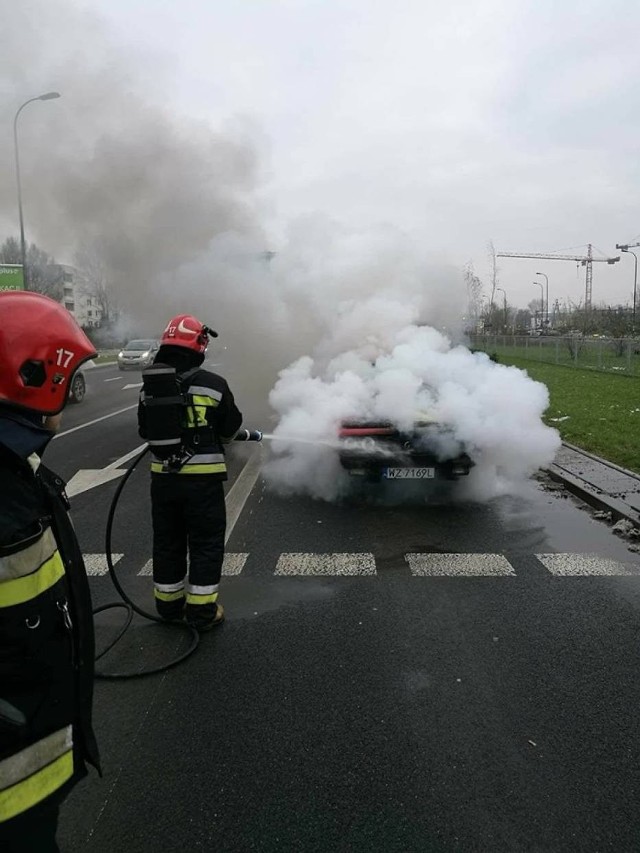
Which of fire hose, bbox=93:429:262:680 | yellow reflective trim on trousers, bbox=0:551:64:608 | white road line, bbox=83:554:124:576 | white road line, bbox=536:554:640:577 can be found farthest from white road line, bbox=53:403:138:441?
yellow reflective trim on trousers, bbox=0:551:64:608

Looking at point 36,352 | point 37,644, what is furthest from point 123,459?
point 37,644

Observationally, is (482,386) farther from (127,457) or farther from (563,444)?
(127,457)

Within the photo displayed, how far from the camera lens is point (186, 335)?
3756 millimetres

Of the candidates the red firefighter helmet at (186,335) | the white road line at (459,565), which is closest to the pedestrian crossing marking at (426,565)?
the white road line at (459,565)

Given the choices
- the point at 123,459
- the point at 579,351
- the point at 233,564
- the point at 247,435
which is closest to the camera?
the point at 247,435

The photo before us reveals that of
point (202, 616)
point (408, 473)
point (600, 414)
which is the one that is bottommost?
point (202, 616)

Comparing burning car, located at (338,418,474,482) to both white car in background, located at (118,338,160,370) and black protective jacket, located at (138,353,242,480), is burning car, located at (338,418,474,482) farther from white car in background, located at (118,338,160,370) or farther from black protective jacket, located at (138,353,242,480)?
white car in background, located at (118,338,160,370)

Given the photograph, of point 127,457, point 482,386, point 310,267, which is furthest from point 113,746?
point 310,267

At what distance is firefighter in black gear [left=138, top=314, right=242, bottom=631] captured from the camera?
143 inches

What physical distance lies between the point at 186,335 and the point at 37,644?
2602 millimetres

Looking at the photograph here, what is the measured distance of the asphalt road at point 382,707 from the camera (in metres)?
2.18

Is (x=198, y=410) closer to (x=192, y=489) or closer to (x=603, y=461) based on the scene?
(x=192, y=489)

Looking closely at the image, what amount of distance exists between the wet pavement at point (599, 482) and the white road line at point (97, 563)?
4.56m

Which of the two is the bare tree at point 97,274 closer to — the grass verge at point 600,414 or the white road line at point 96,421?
the white road line at point 96,421
